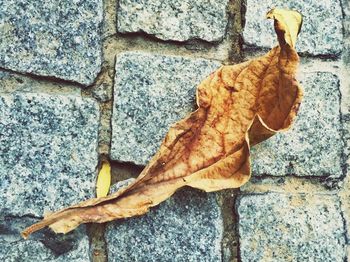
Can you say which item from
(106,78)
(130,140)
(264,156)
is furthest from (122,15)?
(264,156)

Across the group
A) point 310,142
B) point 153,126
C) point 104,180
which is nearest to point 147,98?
point 153,126

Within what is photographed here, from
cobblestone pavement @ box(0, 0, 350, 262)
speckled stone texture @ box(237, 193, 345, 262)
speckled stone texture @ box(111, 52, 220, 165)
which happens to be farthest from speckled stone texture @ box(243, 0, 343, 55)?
speckled stone texture @ box(237, 193, 345, 262)

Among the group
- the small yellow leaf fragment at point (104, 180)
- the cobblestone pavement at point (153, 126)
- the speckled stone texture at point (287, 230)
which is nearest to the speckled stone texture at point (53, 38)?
the cobblestone pavement at point (153, 126)

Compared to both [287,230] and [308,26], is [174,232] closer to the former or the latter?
[287,230]

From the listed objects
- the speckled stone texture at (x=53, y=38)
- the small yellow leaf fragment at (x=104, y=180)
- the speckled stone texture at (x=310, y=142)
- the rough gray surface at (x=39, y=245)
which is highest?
the speckled stone texture at (x=53, y=38)

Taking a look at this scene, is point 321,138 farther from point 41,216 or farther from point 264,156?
point 41,216

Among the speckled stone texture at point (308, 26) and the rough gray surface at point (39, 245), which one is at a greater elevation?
the speckled stone texture at point (308, 26)

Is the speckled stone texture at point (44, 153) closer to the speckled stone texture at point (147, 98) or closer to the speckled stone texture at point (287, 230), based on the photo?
the speckled stone texture at point (147, 98)
